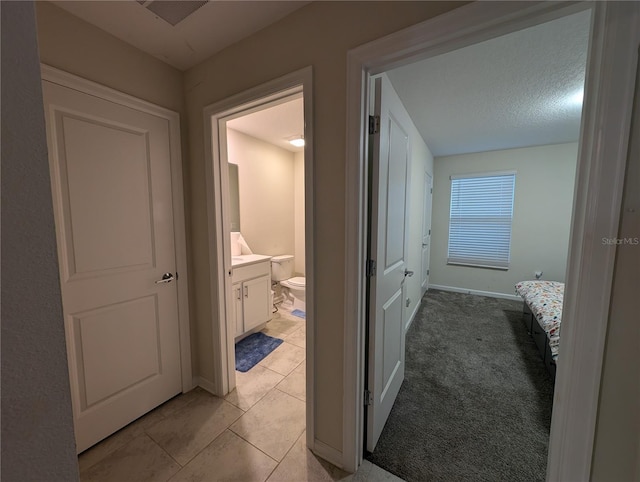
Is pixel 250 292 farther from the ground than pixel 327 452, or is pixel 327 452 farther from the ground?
pixel 250 292

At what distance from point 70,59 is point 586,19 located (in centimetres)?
266

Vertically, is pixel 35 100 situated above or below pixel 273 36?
below

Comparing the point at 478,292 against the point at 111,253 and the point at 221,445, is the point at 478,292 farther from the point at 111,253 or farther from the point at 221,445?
the point at 111,253

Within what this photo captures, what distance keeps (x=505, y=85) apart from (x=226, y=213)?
236cm

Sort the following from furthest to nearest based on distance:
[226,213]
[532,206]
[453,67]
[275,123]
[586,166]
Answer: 1. [532,206]
2. [275,123]
3. [226,213]
4. [453,67]
5. [586,166]

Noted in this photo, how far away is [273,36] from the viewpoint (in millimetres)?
1317

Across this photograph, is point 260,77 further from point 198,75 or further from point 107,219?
point 107,219

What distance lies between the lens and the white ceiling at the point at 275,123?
2.31 meters

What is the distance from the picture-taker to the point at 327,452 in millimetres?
1354

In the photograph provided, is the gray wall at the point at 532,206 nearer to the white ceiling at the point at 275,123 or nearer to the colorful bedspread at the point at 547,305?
the colorful bedspread at the point at 547,305

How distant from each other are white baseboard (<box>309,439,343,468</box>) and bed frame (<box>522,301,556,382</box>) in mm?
1790

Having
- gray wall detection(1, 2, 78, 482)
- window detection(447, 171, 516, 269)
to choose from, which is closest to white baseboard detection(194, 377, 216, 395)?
gray wall detection(1, 2, 78, 482)

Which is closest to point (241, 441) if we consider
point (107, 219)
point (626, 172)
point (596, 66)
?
point (107, 219)

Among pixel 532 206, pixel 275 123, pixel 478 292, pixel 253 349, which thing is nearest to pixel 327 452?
pixel 253 349
